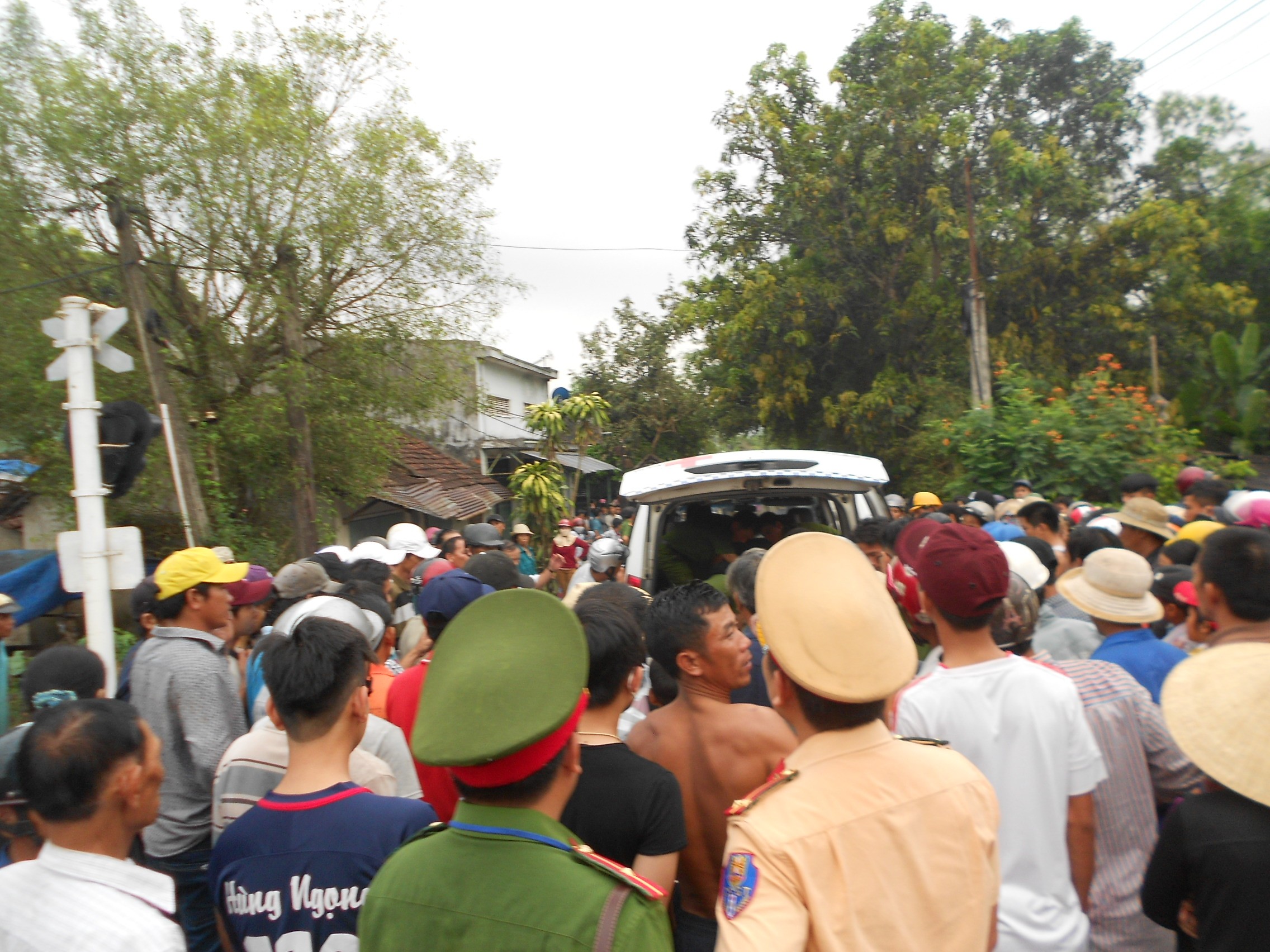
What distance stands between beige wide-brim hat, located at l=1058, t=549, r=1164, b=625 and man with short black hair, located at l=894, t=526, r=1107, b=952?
97 cm

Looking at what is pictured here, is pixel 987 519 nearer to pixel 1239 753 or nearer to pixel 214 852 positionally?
pixel 1239 753

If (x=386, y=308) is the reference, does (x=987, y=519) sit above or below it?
below

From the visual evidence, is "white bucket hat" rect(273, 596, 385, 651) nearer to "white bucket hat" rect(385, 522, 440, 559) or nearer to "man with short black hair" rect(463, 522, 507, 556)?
"white bucket hat" rect(385, 522, 440, 559)

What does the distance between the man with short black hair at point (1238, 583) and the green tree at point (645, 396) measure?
91.3 feet

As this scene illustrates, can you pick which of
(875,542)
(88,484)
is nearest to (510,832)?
(88,484)

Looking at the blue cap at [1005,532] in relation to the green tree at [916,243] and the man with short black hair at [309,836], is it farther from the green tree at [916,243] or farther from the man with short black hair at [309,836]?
the green tree at [916,243]

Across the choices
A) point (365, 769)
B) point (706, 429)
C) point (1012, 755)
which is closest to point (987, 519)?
point (1012, 755)

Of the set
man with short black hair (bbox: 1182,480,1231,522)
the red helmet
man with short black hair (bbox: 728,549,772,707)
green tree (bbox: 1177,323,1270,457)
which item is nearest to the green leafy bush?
the red helmet

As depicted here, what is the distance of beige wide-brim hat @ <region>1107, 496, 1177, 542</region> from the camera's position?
5.26 meters

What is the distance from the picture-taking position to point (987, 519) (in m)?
8.35

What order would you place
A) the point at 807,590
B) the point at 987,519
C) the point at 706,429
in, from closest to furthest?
1. the point at 807,590
2. the point at 987,519
3. the point at 706,429

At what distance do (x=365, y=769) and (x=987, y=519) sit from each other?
7062 millimetres

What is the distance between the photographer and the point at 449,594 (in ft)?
11.6

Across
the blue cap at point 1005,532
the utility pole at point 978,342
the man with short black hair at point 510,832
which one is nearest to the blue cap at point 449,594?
the man with short black hair at point 510,832
